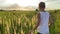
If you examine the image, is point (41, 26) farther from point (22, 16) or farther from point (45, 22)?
point (22, 16)

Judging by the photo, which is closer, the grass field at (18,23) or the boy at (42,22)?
the boy at (42,22)

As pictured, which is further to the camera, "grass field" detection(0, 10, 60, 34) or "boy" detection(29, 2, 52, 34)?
"grass field" detection(0, 10, 60, 34)

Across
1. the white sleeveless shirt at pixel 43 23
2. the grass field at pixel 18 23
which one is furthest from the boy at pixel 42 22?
the grass field at pixel 18 23

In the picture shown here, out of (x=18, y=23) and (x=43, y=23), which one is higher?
(x=43, y=23)

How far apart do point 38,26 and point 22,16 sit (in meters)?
1.84

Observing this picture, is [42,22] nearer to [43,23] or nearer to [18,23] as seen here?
[43,23]

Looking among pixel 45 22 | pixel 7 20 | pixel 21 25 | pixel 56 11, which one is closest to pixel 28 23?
pixel 21 25

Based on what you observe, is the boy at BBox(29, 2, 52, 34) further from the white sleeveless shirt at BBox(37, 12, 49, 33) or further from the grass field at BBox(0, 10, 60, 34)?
the grass field at BBox(0, 10, 60, 34)

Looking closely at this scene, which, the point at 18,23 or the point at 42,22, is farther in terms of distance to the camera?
the point at 18,23

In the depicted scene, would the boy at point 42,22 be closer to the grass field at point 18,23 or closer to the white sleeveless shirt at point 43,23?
the white sleeveless shirt at point 43,23

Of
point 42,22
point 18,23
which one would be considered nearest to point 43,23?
point 42,22

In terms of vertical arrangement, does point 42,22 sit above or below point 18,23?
above

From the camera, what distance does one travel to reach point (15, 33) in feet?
16.7

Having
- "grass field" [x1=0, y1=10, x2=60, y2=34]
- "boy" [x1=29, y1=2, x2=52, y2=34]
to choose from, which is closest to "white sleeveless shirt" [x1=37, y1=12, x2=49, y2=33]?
"boy" [x1=29, y1=2, x2=52, y2=34]
